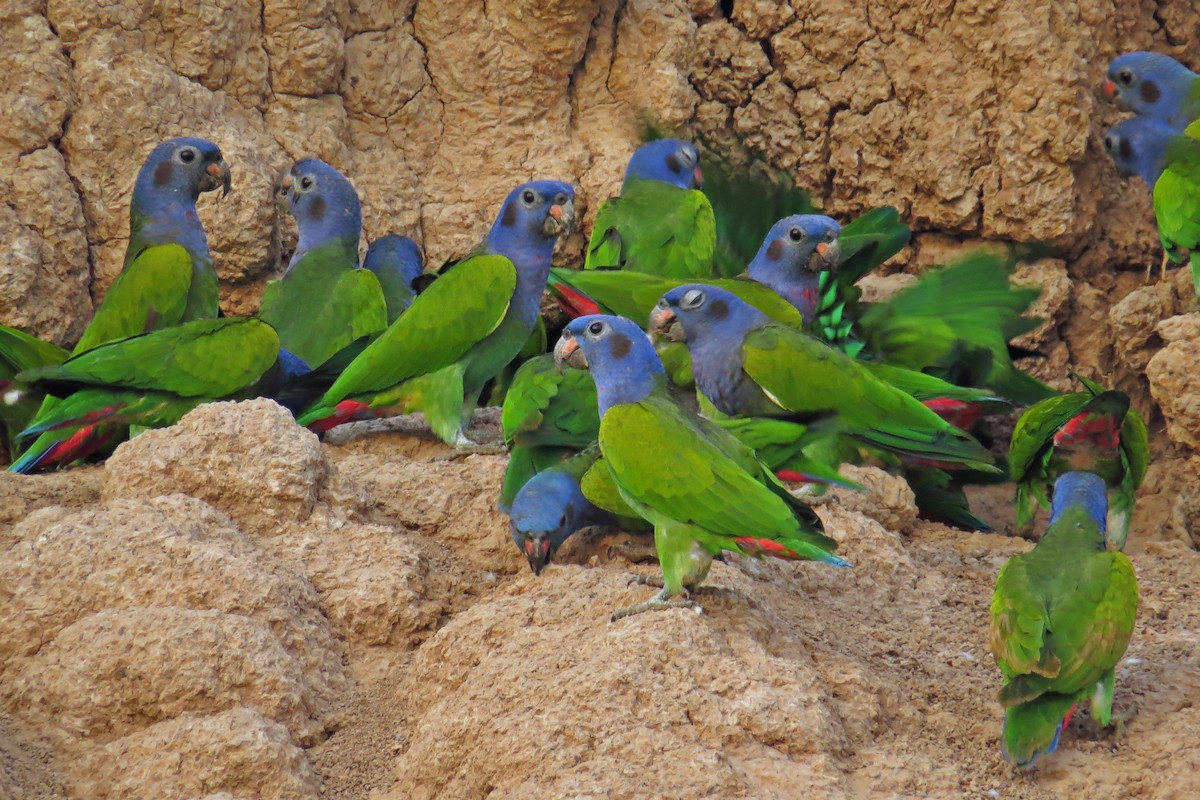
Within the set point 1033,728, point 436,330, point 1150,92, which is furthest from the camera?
point 1150,92

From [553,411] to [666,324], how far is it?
0.56 meters

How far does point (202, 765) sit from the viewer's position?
3834 mm

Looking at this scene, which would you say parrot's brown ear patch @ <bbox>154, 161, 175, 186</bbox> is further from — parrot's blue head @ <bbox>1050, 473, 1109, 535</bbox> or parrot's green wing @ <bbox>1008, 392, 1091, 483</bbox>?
parrot's blue head @ <bbox>1050, 473, 1109, 535</bbox>

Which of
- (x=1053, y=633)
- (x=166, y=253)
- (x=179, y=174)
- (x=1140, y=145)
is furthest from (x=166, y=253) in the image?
(x=1140, y=145)

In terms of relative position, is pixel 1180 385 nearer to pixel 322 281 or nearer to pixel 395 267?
pixel 395 267

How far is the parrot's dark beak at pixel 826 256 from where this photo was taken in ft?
21.6

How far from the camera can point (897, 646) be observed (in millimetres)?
4902

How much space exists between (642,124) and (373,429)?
7.69 ft

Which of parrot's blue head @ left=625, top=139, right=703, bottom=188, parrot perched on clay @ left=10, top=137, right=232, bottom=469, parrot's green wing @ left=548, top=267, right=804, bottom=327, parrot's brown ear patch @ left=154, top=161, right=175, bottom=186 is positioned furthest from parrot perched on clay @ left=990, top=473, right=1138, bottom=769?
parrot's brown ear patch @ left=154, top=161, right=175, bottom=186

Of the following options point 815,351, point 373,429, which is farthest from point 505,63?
point 815,351

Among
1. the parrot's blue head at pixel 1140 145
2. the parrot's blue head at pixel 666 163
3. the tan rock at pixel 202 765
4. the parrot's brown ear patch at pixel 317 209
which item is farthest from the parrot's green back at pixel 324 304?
the parrot's blue head at pixel 1140 145

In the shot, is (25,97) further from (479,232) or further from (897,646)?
(897,646)

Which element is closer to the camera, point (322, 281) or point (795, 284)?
point (795, 284)

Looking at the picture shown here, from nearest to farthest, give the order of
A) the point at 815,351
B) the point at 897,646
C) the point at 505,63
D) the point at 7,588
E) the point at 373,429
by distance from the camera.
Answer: the point at 7,588 < the point at 897,646 < the point at 815,351 < the point at 373,429 < the point at 505,63
